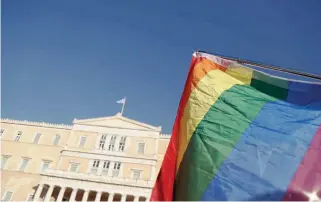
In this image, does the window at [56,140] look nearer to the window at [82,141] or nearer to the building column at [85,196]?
the window at [82,141]

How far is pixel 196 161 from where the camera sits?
5.57 metres

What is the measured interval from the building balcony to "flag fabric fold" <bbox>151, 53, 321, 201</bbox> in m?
32.0

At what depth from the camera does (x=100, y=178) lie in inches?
1478

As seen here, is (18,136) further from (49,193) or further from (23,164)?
(49,193)

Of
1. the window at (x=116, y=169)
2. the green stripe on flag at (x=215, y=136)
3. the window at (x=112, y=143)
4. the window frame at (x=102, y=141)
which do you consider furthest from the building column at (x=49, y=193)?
the green stripe on flag at (x=215, y=136)

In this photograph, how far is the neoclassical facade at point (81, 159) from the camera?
37250mm

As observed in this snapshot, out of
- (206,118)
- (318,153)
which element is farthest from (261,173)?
(206,118)

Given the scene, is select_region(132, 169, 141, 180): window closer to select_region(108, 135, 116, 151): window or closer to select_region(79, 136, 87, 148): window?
select_region(108, 135, 116, 151): window

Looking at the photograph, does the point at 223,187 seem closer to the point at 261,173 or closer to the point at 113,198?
the point at 261,173

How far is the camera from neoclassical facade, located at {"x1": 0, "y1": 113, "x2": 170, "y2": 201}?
3725 centimetres

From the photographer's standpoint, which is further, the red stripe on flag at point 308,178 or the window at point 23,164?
the window at point 23,164

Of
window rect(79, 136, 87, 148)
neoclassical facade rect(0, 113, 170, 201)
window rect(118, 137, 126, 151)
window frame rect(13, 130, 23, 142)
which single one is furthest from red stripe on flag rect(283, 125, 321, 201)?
window frame rect(13, 130, 23, 142)

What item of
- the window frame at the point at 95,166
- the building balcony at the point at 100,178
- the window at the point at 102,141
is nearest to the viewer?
the building balcony at the point at 100,178

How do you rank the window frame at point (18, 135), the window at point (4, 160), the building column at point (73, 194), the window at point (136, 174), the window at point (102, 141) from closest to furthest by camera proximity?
the building column at point (73, 194) → the window at point (136, 174) → the window at point (102, 141) → the window at point (4, 160) → the window frame at point (18, 135)
